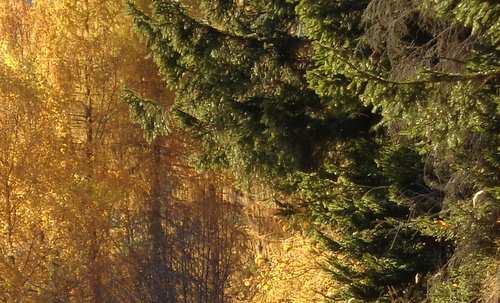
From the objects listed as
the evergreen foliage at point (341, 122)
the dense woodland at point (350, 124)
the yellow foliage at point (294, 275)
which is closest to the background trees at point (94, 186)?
the dense woodland at point (350, 124)

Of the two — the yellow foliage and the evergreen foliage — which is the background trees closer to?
the yellow foliage

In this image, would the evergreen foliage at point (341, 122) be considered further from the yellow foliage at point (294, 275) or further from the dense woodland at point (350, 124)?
the yellow foliage at point (294, 275)

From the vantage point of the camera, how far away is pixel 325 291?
902 cm

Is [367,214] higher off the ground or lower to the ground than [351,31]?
lower

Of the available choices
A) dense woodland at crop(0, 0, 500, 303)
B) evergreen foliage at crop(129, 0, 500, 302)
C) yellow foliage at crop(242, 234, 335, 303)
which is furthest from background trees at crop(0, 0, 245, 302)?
evergreen foliage at crop(129, 0, 500, 302)

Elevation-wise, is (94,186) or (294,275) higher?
(94,186)

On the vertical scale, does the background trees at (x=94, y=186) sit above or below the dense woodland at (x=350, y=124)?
above

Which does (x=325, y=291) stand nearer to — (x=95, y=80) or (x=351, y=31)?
(x=351, y=31)

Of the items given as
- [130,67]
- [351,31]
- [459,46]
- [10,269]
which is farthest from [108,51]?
[459,46]

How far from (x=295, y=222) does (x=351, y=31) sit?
7.50 feet

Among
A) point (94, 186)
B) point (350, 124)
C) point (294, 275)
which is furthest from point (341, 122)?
point (94, 186)

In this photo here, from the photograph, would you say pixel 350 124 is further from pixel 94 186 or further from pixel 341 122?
pixel 94 186

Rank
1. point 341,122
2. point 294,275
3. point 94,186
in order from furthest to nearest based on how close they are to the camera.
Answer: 1. point 94,186
2. point 294,275
3. point 341,122

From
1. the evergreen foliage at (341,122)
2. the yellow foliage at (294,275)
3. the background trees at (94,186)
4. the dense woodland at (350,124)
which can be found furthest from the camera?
the background trees at (94,186)
